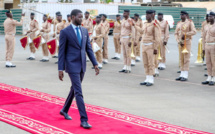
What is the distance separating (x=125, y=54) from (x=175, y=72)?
83.6 inches

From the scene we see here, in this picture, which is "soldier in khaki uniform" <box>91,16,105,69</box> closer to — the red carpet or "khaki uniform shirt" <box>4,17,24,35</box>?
"khaki uniform shirt" <box>4,17,24,35</box>

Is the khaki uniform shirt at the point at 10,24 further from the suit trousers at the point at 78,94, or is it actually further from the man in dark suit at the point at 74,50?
the suit trousers at the point at 78,94

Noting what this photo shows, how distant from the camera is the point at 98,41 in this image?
639 inches

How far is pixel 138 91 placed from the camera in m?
10.9

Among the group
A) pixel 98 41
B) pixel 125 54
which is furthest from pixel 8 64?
pixel 125 54

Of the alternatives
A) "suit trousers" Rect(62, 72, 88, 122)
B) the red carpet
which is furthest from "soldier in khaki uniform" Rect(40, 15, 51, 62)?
"suit trousers" Rect(62, 72, 88, 122)

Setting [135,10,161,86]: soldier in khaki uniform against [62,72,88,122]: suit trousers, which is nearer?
[62,72,88,122]: suit trousers

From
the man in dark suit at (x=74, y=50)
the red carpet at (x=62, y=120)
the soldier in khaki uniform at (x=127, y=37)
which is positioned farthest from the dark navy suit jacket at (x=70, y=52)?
the soldier in khaki uniform at (x=127, y=37)

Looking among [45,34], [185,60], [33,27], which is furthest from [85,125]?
[33,27]

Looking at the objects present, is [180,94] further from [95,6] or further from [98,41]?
[95,6]

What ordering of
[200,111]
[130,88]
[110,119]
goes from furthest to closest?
[130,88], [200,111], [110,119]

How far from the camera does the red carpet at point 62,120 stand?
22.3 feet

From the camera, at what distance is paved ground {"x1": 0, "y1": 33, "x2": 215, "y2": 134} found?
26.6ft

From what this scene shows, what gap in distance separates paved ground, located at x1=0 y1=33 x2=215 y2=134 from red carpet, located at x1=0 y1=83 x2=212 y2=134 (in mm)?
348
